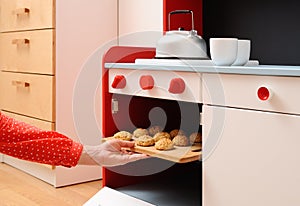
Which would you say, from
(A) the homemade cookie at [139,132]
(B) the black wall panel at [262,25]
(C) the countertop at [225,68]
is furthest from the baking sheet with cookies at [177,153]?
(B) the black wall panel at [262,25]

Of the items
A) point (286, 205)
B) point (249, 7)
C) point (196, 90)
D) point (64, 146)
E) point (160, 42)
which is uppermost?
point (249, 7)

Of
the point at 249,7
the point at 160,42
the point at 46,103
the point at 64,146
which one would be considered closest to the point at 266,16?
the point at 249,7

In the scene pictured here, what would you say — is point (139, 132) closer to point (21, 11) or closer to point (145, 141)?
point (145, 141)

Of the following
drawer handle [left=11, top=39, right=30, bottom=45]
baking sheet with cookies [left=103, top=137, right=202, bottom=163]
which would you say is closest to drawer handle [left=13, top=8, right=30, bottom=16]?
drawer handle [left=11, top=39, right=30, bottom=45]

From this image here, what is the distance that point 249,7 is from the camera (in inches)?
57.9

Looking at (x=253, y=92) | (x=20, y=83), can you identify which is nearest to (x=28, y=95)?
(x=20, y=83)

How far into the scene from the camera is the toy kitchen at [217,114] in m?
0.94

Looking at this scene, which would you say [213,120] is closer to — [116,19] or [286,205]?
[286,205]

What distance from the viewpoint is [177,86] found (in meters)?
1.13

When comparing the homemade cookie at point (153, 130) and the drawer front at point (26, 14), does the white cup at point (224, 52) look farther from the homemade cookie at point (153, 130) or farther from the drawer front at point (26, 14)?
the drawer front at point (26, 14)

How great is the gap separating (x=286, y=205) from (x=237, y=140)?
181 mm

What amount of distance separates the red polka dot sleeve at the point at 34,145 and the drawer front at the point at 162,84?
337mm

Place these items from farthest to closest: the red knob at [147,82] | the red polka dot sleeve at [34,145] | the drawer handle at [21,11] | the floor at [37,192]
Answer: the drawer handle at [21,11]
the floor at [37,192]
the red knob at [147,82]
the red polka dot sleeve at [34,145]

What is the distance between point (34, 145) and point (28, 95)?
1263 mm
